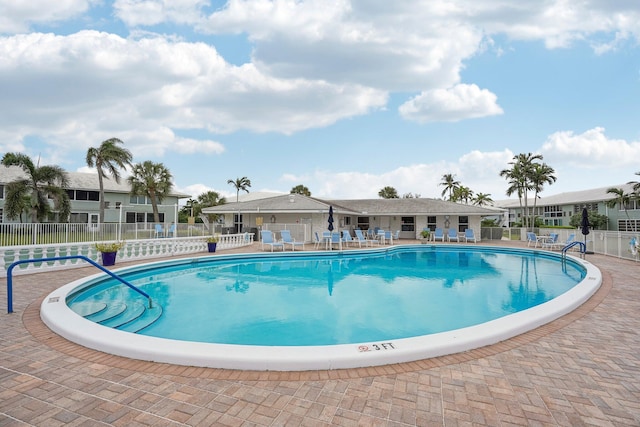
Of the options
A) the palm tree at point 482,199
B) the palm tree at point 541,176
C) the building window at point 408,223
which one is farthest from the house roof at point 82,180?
the palm tree at point 482,199

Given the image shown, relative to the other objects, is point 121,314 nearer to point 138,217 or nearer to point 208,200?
point 138,217

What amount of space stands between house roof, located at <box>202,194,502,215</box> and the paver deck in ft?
63.1

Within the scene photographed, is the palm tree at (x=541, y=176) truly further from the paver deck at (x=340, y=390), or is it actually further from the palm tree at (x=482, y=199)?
the paver deck at (x=340, y=390)

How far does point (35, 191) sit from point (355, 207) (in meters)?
22.9

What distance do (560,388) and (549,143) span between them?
26237 mm

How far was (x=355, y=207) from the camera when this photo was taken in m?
30.6

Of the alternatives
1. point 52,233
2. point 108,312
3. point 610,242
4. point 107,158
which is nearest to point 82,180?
point 107,158

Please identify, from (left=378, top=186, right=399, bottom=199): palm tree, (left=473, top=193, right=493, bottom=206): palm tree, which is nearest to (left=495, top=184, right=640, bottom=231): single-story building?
(left=473, top=193, right=493, bottom=206): palm tree

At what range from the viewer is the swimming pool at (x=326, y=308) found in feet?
13.3

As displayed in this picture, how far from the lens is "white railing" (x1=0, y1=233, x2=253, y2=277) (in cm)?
1037

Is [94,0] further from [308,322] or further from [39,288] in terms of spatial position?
[308,322]

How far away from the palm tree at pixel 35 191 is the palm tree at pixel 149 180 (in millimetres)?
8527

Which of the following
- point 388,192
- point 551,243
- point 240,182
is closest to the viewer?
point 551,243

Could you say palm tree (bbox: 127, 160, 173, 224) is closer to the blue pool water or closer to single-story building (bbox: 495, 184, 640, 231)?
the blue pool water
